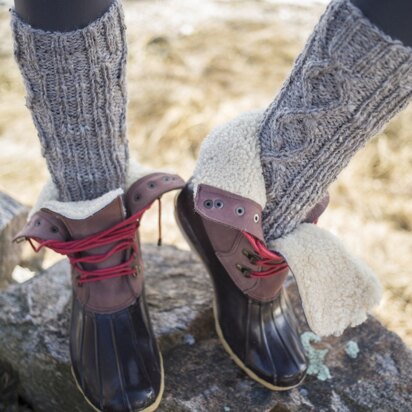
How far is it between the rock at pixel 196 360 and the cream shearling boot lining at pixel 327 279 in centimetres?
22

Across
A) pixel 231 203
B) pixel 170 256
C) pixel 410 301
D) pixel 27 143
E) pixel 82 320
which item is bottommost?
pixel 27 143

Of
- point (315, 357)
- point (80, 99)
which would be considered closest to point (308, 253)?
→ point (315, 357)

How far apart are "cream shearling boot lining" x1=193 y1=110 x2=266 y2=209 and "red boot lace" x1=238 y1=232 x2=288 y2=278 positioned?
0.07 meters

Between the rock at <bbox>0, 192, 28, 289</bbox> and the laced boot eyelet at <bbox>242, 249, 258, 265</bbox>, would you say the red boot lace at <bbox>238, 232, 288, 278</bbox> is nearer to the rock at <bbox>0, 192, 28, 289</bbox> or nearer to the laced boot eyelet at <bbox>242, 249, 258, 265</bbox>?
the laced boot eyelet at <bbox>242, 249, 258, 265</bbox>

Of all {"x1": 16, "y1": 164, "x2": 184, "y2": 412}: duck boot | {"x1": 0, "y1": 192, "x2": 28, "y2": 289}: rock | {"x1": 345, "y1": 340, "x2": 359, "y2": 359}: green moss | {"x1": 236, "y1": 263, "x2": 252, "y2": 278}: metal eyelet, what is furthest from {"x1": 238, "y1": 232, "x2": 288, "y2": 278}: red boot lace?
{"x1": 0, "y1": 192, "x2": 28, "y2": 289}: rock

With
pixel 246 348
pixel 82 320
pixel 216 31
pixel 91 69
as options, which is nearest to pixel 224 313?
pixel 246 348

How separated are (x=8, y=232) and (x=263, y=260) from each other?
2.78ft

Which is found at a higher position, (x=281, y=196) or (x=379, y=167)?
(x=281, y=196)

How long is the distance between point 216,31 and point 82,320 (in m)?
1.98

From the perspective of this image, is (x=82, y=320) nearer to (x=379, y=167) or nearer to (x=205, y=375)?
(x=205, y=375)

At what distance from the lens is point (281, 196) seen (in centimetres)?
93

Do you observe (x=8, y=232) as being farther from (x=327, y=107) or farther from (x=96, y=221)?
(x=327, y=107)

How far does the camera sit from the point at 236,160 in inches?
36.7

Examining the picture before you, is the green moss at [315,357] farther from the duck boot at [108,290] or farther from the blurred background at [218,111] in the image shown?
the blurred background at [218,111]
